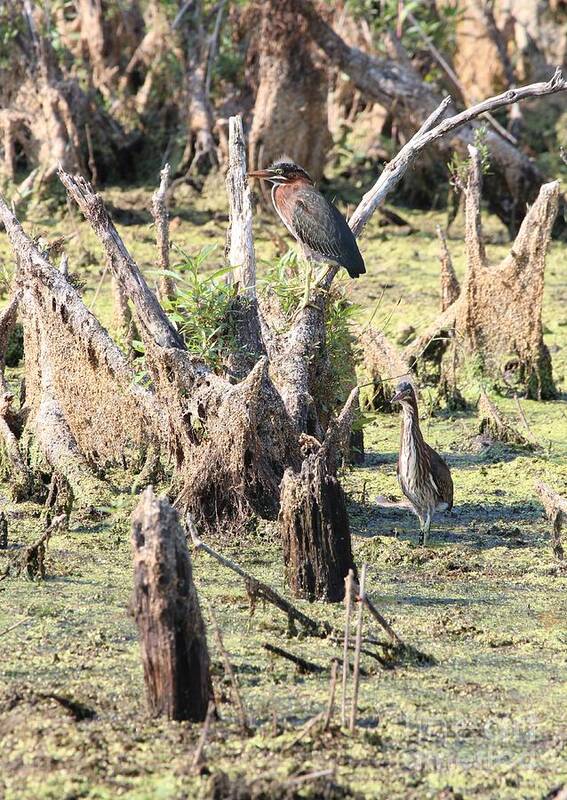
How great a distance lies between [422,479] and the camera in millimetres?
6453

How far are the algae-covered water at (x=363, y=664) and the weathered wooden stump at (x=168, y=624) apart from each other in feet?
0.30

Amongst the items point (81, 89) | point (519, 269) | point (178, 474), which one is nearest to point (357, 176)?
point (81, 89)

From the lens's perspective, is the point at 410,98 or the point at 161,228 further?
the point at 410,98

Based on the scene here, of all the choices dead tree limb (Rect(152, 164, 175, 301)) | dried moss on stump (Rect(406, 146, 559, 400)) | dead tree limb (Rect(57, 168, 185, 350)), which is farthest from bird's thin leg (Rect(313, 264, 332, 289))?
dried moss on stump (Rect(406, 146, 559, 400))

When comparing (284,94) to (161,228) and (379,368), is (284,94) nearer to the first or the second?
(379,368)

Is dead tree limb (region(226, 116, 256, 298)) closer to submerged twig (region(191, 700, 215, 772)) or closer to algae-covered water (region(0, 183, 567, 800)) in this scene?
algae-covered water (region(0, 183, 567, 800))

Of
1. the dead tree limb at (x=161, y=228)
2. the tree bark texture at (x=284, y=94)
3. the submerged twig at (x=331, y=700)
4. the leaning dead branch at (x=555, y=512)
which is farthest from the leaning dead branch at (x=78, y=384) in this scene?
the tree bark texture at (x=284, y=94)

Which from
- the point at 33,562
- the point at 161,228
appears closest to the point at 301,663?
the point at 33,562

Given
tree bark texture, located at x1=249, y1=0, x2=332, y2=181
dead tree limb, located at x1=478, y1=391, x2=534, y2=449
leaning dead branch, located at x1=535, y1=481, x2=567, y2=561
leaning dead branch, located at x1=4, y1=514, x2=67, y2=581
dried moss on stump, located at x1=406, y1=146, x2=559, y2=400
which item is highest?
tree bark texture, located at x1=249, y1=0, x2=332, y2=181

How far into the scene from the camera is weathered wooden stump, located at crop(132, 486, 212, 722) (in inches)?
159

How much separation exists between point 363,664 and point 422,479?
190 centimetres

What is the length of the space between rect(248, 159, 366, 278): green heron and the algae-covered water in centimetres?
121

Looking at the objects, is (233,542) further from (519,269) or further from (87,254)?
(87,254)

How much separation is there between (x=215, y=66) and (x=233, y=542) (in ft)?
25.9
